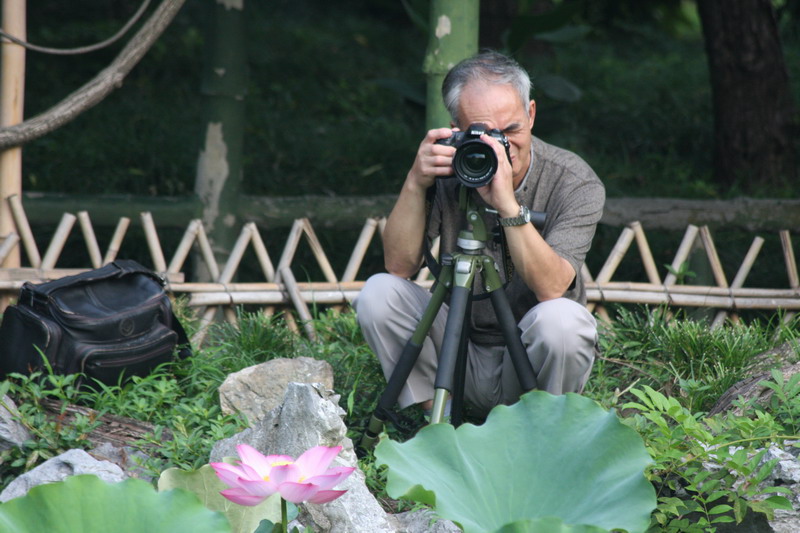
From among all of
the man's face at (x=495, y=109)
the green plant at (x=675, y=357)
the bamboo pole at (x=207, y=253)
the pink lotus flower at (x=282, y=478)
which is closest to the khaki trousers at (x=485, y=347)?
the green plant at (x=675, y=357)

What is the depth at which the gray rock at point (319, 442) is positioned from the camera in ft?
6.73

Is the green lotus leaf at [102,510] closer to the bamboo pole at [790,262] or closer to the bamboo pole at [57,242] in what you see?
the bamboo pole at [57,242]

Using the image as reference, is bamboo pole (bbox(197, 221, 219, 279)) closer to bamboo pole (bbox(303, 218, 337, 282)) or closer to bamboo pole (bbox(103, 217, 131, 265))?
bamboo pole (bbox(103, 217, 131, 265))

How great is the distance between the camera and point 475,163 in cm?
227

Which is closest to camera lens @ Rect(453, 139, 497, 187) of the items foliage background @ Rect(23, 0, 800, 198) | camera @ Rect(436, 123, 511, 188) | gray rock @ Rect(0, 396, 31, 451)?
camera @ Rect(436, 123, 511, 188)

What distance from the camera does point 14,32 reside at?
3555 mm

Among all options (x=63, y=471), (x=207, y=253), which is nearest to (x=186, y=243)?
(x=207, y=253)

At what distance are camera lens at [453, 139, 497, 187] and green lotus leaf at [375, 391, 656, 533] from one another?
0.68 m

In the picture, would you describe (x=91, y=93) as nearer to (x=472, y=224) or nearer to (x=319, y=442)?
(x=472, y=224)

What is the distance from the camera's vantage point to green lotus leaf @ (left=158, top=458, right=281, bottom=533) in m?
1.71

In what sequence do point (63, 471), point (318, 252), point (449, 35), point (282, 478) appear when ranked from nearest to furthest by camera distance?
point (282, 478), point (63, 471), point (449, 35), point (318, 252)

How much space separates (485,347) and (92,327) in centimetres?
117

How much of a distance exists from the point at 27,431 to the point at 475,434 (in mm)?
1387

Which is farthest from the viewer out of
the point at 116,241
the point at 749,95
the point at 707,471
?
the point at 749,95
